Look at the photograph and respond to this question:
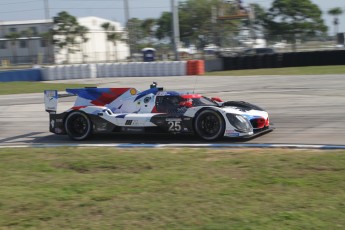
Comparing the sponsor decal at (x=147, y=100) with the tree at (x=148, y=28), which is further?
the tree at (x=148, y=28)

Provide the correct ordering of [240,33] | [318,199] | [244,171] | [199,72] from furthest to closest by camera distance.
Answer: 1. [240,33]
2. [199,72]
3. [244,171]
4. [318,199]

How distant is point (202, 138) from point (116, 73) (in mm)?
24571

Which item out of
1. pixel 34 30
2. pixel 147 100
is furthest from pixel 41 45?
pixel 147 100

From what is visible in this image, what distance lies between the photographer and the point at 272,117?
12.0 m

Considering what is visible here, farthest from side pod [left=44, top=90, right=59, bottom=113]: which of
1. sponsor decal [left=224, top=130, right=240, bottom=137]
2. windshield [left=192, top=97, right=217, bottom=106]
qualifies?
sponsor decal [left=224, top=130, right=240, bottom=137]

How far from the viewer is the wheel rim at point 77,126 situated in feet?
34.0

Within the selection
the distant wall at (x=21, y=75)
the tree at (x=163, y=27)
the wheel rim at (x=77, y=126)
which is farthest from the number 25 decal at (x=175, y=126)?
the tree at (x=163, y=27)

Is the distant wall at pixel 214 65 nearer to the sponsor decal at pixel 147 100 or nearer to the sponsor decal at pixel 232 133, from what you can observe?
the sponsor decal at pixel 147 100

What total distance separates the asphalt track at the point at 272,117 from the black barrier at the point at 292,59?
1253cm

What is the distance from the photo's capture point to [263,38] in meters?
42.9

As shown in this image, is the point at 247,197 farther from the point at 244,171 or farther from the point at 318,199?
the point at 244,171

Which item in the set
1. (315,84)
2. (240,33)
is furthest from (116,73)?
(315,84)

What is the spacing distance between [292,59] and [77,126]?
25.5 meters

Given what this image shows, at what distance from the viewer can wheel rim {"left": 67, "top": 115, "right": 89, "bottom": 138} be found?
408 inches
